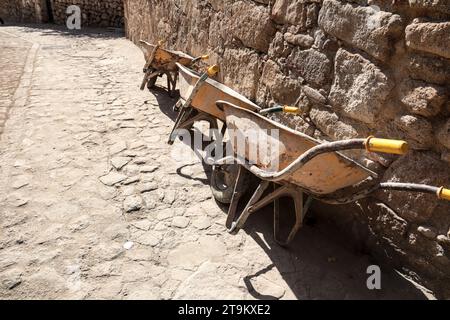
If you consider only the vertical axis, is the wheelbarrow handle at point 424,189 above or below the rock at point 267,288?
above

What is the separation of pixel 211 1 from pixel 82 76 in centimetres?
367

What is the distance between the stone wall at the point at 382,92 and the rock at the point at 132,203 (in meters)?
1.67

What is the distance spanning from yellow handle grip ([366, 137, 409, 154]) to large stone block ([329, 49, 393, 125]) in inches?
39.6

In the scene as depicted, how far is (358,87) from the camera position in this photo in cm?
268

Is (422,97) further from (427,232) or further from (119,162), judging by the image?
(119,162)

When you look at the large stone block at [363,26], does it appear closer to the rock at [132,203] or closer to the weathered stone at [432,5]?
the weathered stone at [432,5]

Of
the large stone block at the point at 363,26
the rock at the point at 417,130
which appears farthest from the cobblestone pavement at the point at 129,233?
the large stone block at the point at 363,26

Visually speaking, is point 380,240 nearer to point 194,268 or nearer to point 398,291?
point 398,291

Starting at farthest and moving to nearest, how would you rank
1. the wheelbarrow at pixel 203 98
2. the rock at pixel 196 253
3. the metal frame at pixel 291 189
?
the wheelbarrow at pixel 203 98 < the rock at pixel 196 253 < the metal frame at pixel 291 189

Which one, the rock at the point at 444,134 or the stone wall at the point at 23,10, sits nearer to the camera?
the rock at the point at 444,134

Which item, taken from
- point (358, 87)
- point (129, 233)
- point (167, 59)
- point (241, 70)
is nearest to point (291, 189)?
point (358, 87)

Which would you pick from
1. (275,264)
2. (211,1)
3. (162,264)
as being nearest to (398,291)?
(275,264)

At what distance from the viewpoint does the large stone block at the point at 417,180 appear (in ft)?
7.56

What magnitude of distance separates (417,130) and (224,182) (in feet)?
5.94
